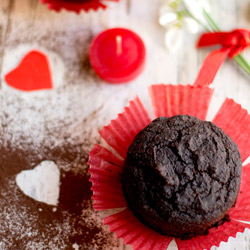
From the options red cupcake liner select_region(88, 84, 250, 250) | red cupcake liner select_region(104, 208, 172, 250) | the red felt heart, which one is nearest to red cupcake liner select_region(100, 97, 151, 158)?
red cupcake liner select_region(88, 84, 250, 250)

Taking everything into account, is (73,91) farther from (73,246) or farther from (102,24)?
(73,246)

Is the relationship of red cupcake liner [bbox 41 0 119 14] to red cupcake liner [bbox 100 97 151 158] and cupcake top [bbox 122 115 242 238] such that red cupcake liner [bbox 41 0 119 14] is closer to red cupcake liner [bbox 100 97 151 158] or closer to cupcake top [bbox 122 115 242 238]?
red cupcake liner [bbox 100 97 151 158]

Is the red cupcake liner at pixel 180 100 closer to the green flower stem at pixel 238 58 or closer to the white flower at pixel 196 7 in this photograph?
the green flower stem at pixel 238 58

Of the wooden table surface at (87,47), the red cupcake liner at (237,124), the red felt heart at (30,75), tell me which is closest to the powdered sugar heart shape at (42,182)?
the wooden table surface at (87,47)

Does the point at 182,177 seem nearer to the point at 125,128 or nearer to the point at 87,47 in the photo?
the point at 125,128

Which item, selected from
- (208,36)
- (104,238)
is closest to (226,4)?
(208,36)

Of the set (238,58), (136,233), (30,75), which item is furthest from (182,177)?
(30,75)
